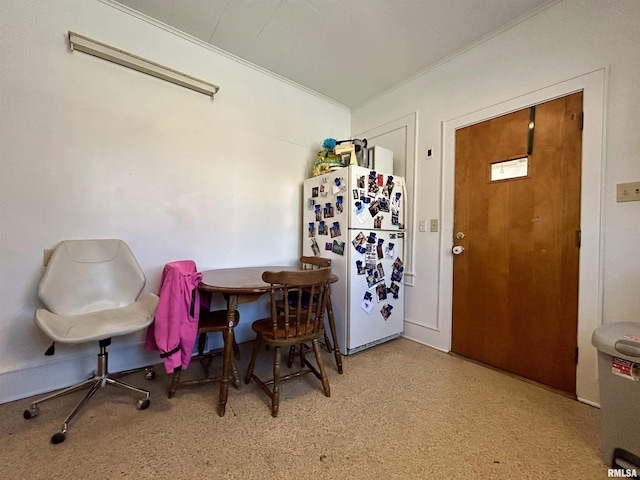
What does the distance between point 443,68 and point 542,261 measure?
188cm

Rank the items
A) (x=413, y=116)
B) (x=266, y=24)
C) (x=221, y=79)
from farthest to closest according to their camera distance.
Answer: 1. (x=413, y=116)
2. (x=221, y=79)
3. (x=266, y=24)

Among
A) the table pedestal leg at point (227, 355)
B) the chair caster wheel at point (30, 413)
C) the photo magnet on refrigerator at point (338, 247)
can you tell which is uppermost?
the photo magnet on refrigerator at point (338, 247)

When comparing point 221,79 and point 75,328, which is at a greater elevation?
point 221,79

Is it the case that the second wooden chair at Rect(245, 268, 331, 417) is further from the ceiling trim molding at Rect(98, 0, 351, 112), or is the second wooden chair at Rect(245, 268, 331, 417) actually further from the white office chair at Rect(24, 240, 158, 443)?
the ceiling trim molding at Rect(98, 0, 351, 112)

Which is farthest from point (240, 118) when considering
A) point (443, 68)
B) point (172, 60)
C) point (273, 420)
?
point (273, 420)

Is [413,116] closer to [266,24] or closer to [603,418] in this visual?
[266,24]

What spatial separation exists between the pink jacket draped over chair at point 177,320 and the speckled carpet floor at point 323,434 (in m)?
0.34

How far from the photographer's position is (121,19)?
1.94m

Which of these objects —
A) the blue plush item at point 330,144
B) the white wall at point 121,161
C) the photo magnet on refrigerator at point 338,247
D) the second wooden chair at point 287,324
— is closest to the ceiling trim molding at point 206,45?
Answer: the white wall at point 121,161

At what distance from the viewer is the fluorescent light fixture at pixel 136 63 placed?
1786 mm

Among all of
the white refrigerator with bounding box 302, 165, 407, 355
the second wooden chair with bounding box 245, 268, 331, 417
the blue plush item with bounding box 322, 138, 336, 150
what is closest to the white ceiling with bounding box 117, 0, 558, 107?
the blue plush item with bounding box 322, 138, 336, 150

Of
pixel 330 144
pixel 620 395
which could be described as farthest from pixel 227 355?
pixel 330 144

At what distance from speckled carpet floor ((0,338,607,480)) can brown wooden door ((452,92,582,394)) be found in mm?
289

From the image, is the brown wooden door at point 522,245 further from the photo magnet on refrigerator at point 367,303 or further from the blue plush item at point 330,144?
the blue plush item at point 330,144
